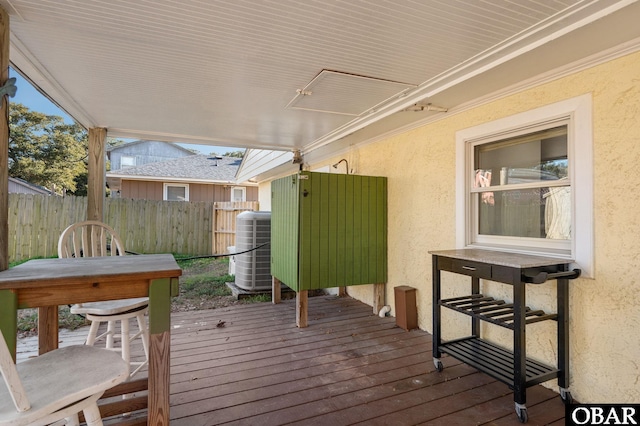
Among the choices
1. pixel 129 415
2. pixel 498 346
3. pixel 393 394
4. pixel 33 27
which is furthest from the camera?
pixel 498 346

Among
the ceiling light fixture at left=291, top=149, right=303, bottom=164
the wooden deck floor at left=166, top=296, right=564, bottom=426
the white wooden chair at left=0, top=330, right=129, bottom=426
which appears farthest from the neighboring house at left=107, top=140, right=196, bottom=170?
the white wooden chair at left=0, top=330, right=129, bottom=426

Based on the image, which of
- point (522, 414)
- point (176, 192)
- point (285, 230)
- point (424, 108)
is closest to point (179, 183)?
point (176, 192)

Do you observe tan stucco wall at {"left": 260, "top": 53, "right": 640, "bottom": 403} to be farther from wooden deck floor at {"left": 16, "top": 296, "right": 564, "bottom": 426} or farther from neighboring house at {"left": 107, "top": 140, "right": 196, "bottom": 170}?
neighboring house at {"left": 107, "top": 140, "right": 196, "bottom": 170}

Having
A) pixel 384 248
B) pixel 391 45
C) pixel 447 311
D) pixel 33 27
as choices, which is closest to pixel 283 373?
pixel 447 311

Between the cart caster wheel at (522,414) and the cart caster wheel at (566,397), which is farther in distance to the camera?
the cart caster wheel at (566,397)

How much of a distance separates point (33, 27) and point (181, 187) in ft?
36.4

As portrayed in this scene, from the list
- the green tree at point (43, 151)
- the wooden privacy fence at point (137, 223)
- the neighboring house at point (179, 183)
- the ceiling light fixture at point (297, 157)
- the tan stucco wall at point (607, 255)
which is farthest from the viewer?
the green tree at point (43, 151)

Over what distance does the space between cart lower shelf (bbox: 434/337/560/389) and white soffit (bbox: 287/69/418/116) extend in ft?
7.60

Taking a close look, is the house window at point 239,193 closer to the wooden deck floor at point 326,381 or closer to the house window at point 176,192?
the house window at point 176,192

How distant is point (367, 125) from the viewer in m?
3.84

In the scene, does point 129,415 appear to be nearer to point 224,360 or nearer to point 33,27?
point 224,360

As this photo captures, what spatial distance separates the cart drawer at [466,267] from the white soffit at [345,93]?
157 centimetres

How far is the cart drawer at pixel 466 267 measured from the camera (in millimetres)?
2330

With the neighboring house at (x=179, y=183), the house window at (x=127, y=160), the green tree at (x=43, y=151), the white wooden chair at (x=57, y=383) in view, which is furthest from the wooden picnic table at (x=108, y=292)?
the house window at (x=127, y=160)
